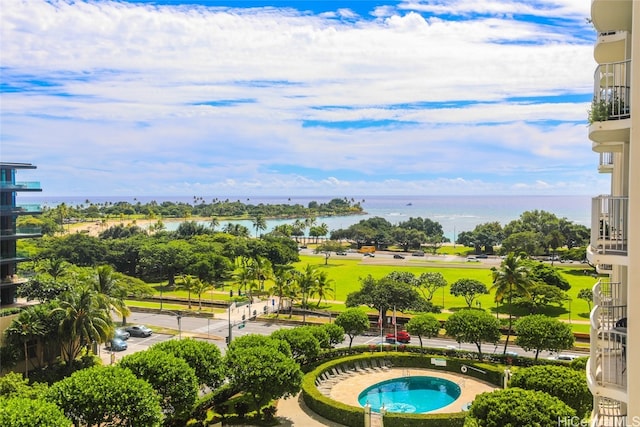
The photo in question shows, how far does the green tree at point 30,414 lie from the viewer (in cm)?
1898

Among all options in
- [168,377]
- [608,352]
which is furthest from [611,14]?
[168,377]

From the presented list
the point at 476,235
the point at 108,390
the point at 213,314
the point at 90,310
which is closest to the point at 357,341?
the point at 213,314

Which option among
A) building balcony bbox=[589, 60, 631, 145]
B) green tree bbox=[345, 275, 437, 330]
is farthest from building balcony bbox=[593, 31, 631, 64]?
green tree bbox=[345, 275, 437, 330]

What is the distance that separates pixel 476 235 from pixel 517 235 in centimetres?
1576

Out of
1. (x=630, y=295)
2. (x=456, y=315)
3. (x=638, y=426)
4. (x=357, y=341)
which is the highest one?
(x=630, y=295)

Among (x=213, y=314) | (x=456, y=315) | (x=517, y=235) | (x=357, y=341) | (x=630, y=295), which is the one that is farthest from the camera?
(x=517, y=235)

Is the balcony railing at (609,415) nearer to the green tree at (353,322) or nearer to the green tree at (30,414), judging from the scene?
the green tree at (30,414)

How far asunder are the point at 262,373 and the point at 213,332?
25008mm

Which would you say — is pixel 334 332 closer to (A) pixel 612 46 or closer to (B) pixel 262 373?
(B) pixel 262 373

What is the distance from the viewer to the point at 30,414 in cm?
1945

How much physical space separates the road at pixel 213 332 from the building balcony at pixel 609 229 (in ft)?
117

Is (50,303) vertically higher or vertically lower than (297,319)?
higher

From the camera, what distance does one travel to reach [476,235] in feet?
408

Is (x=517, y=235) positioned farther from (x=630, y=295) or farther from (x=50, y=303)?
(x=630, y=295)
